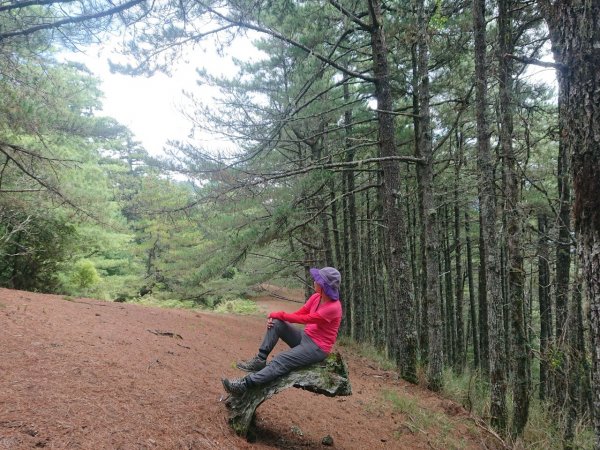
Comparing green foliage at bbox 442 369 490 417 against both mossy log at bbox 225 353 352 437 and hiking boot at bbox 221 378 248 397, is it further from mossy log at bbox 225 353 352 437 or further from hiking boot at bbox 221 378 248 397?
hiking boot at bbox 221 378 248 397

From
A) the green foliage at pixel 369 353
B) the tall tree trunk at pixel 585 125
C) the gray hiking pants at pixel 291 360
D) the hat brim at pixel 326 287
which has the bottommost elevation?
the green foliage at pixel 369 353

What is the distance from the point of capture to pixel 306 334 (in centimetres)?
A: 421

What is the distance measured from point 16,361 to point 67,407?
128cm

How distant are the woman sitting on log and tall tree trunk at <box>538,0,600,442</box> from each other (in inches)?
87.8

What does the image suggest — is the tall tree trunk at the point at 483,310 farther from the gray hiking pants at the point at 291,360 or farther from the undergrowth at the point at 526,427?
the gray hiking pants at the point at 291,360

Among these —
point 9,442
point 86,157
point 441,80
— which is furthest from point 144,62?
point 86,157

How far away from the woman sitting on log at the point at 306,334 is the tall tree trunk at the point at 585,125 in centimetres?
223

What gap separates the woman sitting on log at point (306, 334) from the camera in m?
4.09

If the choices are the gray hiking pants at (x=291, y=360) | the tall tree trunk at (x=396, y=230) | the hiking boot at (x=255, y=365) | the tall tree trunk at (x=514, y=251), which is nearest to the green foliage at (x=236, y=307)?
the tall tree trunk at (x=396, y=230)

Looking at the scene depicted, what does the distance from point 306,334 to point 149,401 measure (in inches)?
68.7

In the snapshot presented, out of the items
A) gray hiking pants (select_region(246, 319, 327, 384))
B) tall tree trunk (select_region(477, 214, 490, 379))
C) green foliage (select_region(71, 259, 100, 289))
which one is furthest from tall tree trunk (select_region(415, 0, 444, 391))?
green foliage (select_region(71, 259, 100, 289))

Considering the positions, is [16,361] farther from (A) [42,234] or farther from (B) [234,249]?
(A) [42,234]

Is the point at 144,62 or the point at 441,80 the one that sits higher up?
the point at 441,80

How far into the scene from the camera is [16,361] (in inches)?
173
